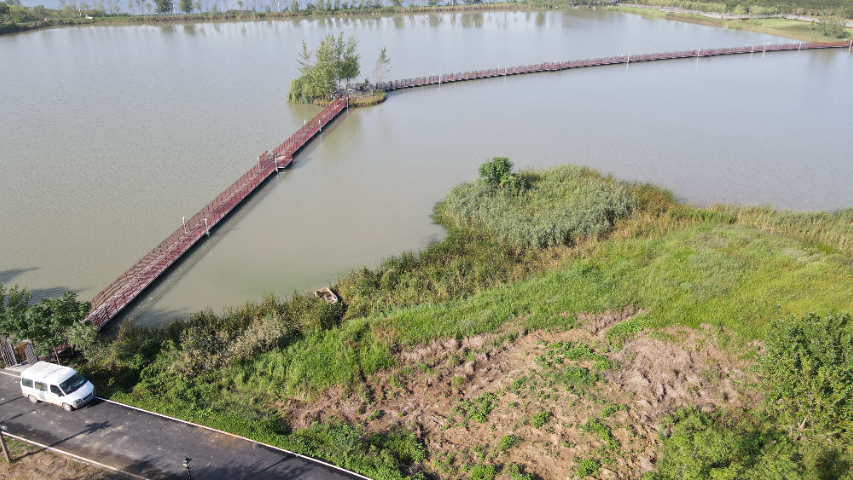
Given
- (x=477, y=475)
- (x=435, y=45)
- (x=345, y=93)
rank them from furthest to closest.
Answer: (x=435, y=45) → (x=345, y=93) → (x=477, y=475)

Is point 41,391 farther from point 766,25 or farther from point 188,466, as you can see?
point 766,25

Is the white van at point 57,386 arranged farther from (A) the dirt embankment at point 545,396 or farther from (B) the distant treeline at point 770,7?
(B) the distant treeline at point 770,7

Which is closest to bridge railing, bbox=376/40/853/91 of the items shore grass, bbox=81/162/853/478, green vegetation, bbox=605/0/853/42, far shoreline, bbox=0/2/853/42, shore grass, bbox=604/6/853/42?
green vegetation, bbox=605/0/853/42

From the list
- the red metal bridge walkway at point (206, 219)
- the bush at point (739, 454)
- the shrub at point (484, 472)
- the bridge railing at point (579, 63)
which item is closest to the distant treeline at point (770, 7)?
the bridge railing at point (579, 63)

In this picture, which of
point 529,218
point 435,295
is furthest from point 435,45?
point 435,295

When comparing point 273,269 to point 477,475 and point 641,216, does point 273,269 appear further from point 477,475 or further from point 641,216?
point 641,216

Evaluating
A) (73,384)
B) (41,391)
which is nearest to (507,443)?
(73,384)

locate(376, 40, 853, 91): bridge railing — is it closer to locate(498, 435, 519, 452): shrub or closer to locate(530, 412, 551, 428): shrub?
locate(530, 412, 551, 428): shrub
